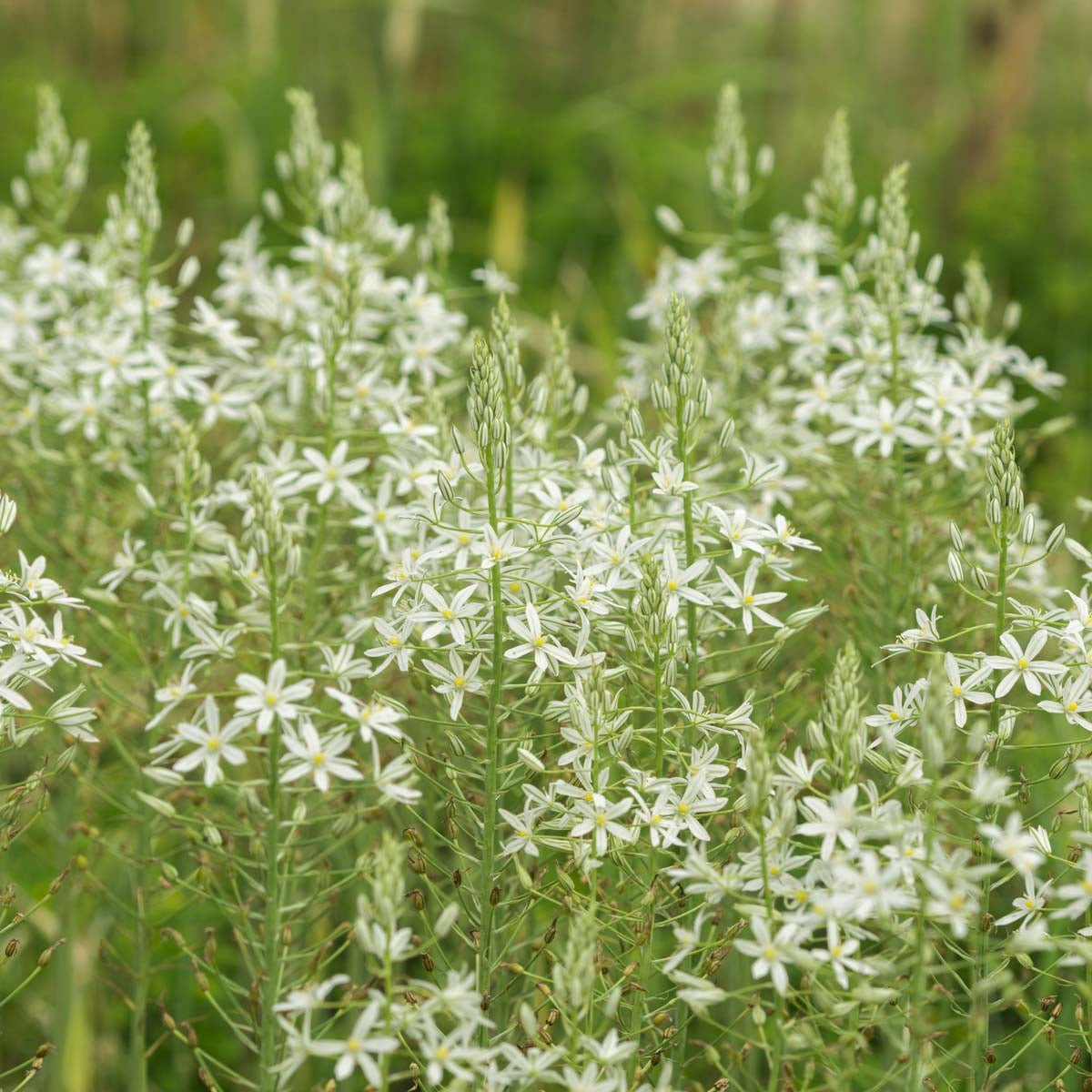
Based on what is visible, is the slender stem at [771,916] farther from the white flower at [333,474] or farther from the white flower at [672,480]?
the white flower at [333,474]

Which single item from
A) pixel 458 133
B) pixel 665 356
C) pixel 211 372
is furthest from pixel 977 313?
pixel 458 133

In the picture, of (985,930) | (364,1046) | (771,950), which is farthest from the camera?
(985,930)

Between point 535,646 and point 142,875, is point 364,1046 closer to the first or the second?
point 535,646

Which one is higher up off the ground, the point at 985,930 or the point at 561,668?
the point at 561,668

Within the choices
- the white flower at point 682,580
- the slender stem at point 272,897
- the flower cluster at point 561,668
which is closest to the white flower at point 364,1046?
the flower cluster at point 561,668

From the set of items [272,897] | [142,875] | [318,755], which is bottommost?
[142,875]

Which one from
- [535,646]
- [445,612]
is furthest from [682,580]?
[445,612]
